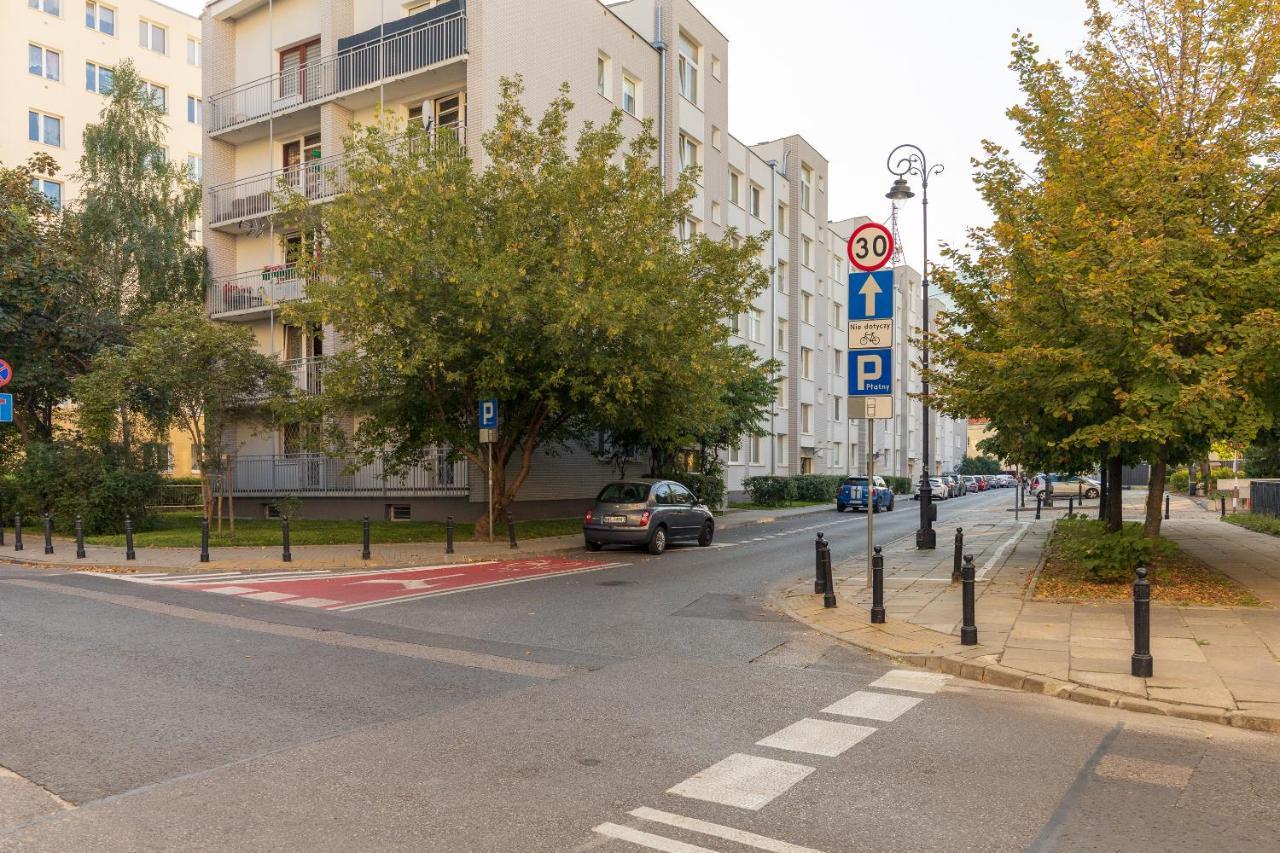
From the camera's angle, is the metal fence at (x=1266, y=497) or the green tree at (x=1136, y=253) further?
the metal fence at (x=1266, y=497)

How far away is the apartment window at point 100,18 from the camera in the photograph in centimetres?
4456

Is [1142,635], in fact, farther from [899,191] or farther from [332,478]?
[332,478]

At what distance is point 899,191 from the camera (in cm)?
1994

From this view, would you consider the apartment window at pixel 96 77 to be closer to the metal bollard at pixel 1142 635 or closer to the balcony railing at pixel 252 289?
the balcony railing at pixel 252 289

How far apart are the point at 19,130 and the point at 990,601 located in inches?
1874

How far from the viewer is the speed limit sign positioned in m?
12.0

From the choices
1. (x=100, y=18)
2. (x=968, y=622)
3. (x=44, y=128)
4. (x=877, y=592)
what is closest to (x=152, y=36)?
(x=100, y=18)

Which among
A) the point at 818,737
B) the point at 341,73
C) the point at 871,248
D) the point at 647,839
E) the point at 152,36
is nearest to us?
the point at 647,839

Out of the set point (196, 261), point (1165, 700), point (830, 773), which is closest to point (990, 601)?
point (1165, 700)

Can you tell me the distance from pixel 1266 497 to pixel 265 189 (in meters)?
32.4

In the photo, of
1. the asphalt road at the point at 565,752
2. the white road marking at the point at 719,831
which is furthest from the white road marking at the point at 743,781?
the white road marking at the point at 719,831

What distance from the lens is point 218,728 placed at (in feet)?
19.2

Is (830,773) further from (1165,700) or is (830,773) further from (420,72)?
(420,72)

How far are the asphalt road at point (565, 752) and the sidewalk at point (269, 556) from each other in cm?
686
